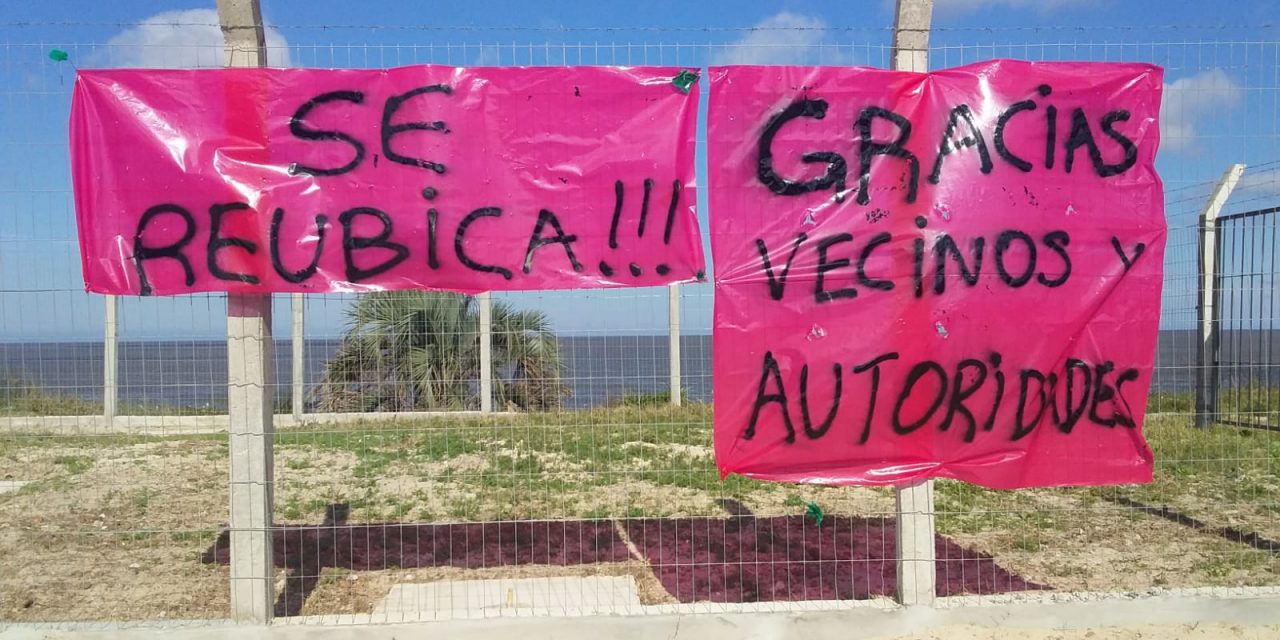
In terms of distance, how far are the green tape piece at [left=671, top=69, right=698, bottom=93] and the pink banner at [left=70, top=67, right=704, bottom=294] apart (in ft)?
0.07

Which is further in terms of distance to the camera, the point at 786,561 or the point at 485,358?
the point at 485,358

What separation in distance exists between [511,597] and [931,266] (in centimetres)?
272

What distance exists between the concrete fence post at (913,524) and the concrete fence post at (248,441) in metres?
2.94

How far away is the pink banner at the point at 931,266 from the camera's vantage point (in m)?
4.22

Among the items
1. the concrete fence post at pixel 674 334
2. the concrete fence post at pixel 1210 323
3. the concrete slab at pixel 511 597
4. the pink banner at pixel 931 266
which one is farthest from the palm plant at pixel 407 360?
the concrete fence post at pixel 1210 323

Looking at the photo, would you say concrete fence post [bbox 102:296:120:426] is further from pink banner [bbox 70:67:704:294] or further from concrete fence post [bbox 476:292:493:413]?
concrete fence post [bbox 476:292:493:413]

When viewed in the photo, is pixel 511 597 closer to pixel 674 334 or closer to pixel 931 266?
pixel 674 334

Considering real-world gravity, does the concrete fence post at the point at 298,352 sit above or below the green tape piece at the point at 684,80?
below

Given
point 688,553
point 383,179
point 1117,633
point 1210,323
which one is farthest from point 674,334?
point 1210,323

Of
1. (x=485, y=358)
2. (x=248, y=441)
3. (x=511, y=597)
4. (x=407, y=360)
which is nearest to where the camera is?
(x=248, y=441)

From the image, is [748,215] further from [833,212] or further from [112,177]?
[112,177]

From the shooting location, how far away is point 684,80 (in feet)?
13.7

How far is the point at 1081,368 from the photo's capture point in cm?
437

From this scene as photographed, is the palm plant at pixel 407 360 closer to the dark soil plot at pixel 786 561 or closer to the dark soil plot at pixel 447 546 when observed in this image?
the dark soil plot at pixel 447 546
